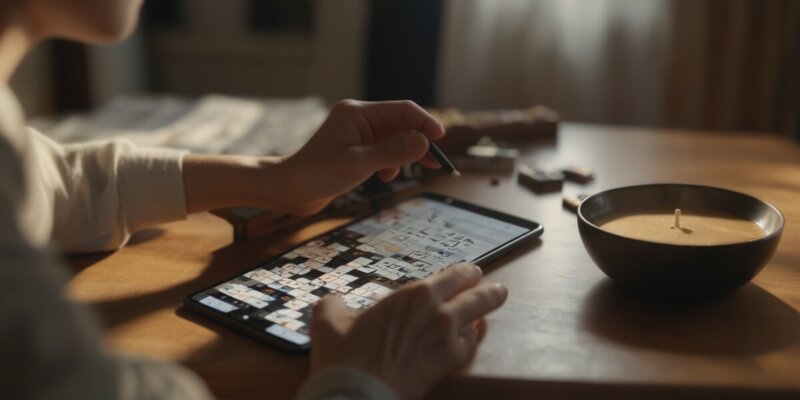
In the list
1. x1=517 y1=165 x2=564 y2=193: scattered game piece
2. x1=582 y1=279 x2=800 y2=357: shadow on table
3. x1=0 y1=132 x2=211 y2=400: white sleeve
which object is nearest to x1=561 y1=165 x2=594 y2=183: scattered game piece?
x1=517 y1=165 x2=564 y2=193: scattered game piece

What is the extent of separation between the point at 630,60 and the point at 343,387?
2.12 metres

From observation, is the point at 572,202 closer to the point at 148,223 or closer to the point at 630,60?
the point at 148,223

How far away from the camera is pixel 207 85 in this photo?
2834 millimetres

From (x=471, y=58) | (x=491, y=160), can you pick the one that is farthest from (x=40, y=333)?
(x=471, y=58)

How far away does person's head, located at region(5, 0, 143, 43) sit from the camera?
0.70 m

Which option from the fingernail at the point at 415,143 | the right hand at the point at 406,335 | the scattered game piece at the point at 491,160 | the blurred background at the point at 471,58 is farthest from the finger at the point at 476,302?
the blurred background at the point at 471,58

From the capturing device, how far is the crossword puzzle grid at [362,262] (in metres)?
0.74

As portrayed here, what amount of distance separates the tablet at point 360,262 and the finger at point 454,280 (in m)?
0.08

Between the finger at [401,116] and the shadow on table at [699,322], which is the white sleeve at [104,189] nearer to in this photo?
the finger at [401,116]

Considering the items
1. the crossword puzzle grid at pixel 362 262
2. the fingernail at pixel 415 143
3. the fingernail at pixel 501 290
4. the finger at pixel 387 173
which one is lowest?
the crossword puzzle grid at pixel 362 262

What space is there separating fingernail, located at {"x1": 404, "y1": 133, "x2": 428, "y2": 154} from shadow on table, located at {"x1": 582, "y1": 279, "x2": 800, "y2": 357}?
26 cm

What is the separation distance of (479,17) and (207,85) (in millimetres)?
999

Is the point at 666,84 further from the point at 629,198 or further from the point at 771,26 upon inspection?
the point at 629,198

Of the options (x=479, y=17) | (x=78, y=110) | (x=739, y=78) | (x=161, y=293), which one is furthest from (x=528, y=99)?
(x=161, y=293)
